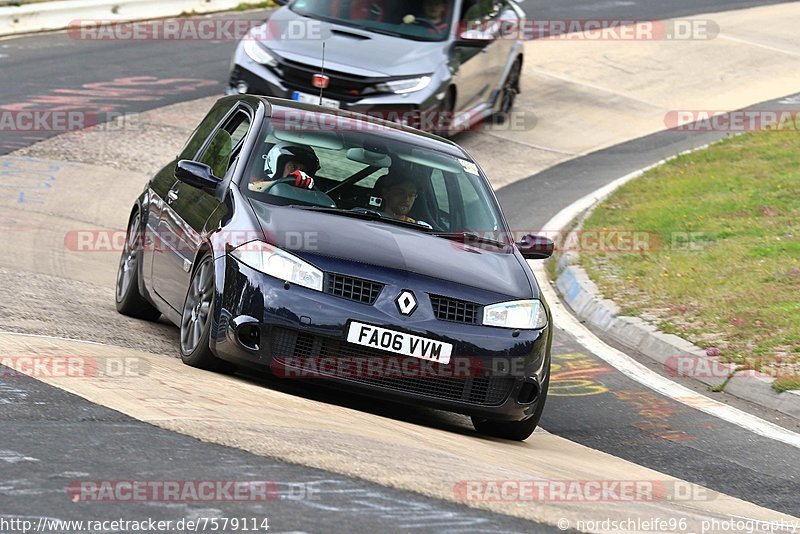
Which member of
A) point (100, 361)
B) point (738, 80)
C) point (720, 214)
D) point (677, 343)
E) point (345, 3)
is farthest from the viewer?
point (738, 80)

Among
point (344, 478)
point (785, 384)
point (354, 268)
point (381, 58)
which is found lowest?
point (785, 384)

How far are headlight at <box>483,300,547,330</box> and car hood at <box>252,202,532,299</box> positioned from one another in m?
0.06

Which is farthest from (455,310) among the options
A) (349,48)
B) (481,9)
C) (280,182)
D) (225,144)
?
(481,9)

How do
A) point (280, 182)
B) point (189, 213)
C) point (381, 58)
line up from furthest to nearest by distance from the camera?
1. point (381, 58)
2. point (189, 213)
3. point (280, 182)

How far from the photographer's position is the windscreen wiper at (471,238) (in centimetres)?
815

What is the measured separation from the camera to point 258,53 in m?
15.8

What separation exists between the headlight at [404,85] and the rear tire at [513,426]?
8031 millimetres

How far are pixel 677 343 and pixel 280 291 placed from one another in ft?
13.0

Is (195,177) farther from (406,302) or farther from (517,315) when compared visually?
(517,315)

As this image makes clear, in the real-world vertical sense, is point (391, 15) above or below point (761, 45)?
above

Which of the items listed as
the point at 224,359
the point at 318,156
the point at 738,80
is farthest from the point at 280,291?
the point at 738,80

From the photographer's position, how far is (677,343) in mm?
10102

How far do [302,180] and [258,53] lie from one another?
310 inches

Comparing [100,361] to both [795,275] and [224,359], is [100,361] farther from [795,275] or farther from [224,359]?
[795,275]
